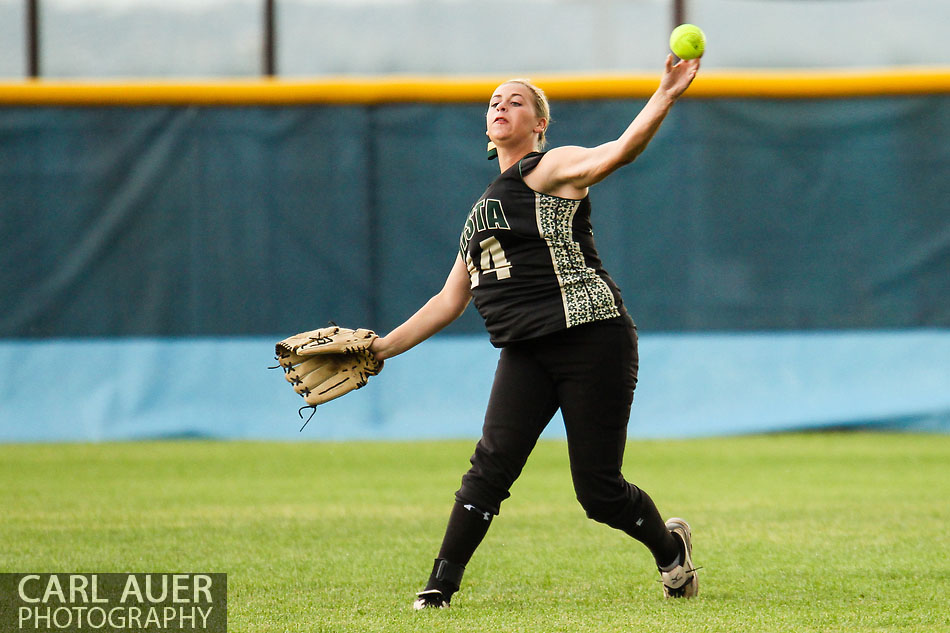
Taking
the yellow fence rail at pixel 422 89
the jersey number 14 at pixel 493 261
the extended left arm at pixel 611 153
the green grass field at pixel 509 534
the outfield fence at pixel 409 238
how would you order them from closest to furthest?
the extended left arm at pixel 611 153 < the green grass field at pixel 509 534 < the jersey number 14 at pixel 493 261 < the outfield fence at pixel 409 238 < the yellow fence rail at pixel 422 89

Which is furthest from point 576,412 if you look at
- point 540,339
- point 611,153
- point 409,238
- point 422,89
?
point 422,89

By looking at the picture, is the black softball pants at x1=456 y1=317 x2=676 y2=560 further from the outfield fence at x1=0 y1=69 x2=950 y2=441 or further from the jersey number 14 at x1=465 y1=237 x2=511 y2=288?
the outfield fence at x1=0 y1=69 x2=950 y2=441

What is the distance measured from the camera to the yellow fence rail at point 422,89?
35.4ft

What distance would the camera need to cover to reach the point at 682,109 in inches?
428

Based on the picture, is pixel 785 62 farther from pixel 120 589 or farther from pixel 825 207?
pixel 120 589

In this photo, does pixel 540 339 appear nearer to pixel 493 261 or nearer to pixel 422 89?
pixel 493 261

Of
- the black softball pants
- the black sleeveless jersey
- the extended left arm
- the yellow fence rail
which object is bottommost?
the black softball pants

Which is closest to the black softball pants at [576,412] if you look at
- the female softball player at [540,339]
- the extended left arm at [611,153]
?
the female softball player at [540,339]

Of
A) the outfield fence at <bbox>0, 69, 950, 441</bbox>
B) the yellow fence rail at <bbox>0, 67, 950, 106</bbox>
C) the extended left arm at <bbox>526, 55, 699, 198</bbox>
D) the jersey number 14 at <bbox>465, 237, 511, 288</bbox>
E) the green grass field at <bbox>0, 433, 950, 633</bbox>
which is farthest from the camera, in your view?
the yellow fence rail at <bbox>0, 67, 950, 106</bbox>

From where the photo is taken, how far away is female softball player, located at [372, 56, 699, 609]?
411 centimetres

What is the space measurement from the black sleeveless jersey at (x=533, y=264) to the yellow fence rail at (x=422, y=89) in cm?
683

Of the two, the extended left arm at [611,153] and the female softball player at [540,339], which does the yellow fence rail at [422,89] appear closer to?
the female softball player at [540,339]

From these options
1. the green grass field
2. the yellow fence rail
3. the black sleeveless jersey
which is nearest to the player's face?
the black sleeveless jersey

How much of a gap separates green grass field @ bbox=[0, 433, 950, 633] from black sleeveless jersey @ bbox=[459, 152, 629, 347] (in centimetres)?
96
